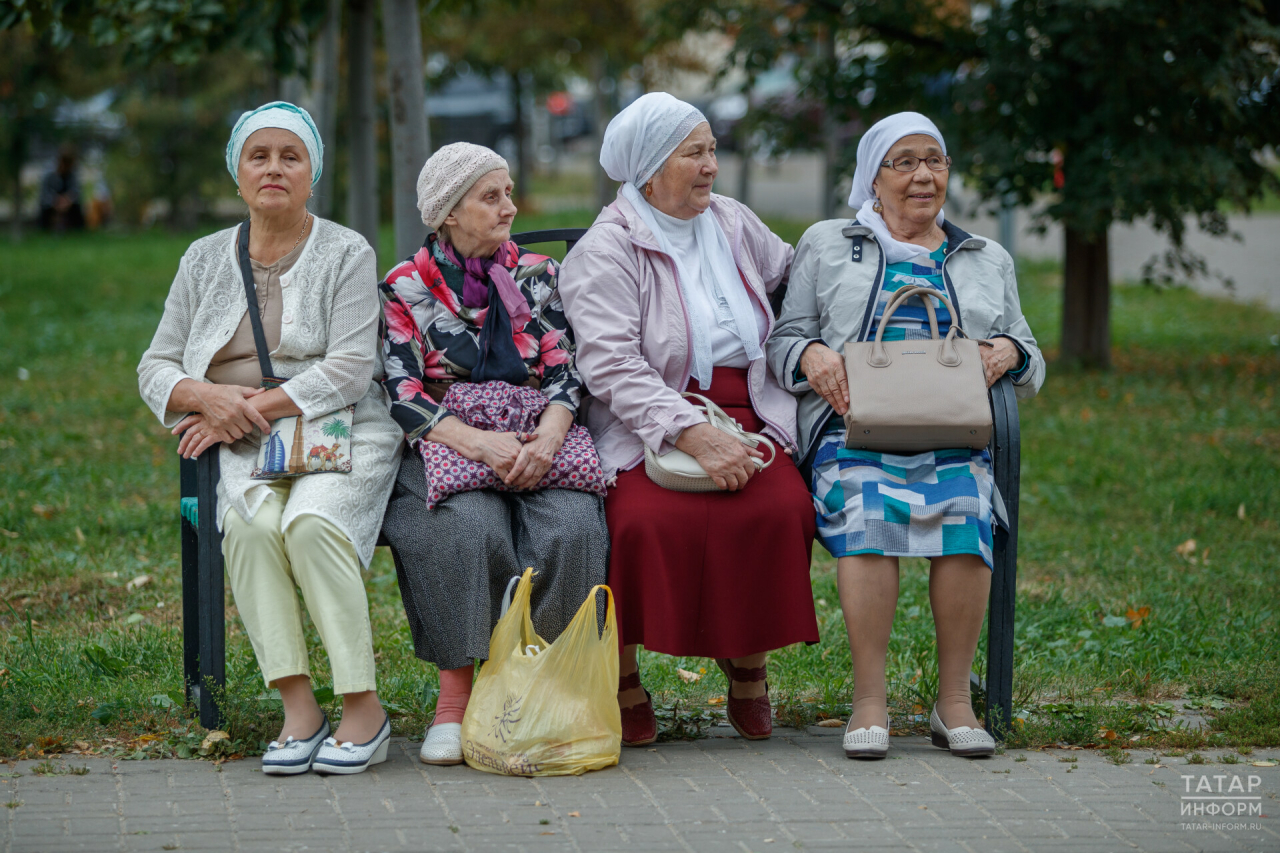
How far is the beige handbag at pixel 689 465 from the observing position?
3.62m

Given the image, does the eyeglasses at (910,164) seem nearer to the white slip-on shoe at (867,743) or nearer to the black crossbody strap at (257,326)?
the white slip-on shoe at (867,743)

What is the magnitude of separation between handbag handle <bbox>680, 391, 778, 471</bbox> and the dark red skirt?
0.09 meters

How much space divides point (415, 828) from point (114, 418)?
20.8 ft

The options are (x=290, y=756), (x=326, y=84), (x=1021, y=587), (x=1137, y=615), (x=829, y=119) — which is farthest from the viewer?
(x=829, y=119)

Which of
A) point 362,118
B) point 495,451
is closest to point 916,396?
point 495,451

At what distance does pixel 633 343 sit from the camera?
374 cm

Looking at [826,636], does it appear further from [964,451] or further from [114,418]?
[114,418]

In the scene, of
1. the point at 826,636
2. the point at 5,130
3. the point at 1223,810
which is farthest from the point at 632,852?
the point at 5,130

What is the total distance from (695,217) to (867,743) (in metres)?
1.60

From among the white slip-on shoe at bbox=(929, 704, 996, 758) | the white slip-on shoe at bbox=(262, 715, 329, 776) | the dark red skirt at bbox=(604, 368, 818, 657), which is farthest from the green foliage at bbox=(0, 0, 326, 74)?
the white slip-on shoe at bbox=(929, 704, 996, 758)

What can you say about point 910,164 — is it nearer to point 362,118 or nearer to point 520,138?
point 362,118

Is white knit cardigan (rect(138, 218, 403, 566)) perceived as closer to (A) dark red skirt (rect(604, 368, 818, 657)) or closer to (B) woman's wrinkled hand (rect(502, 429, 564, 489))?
(B) woman's wrinkled hand (rect(502, 429, 564, 489))

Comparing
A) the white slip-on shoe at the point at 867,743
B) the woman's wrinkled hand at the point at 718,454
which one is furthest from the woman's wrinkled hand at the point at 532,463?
the white slip-on shoe at the point at 867,743

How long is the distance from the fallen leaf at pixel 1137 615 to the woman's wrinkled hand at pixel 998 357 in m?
1.57
